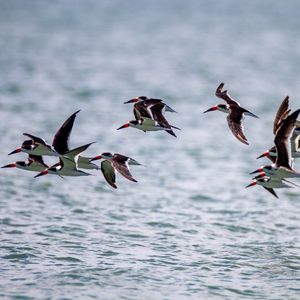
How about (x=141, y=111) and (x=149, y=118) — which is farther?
(x=141, y=111)

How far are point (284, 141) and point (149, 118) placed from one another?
2.85 metres

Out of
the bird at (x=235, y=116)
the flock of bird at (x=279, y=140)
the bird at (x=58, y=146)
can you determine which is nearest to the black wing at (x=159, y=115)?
the bird at (x=235, y=116)

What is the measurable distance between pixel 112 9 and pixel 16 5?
14.1 meters

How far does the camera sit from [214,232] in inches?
1028

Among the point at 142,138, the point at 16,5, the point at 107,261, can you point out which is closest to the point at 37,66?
the point at 142,138

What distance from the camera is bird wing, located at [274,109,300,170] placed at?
19.0 m

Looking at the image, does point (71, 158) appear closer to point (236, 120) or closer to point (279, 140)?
point (236, 120)

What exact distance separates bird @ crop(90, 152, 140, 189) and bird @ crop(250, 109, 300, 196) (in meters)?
2.69

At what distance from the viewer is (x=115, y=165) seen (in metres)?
19.8

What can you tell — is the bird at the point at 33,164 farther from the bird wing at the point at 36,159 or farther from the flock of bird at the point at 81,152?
the flock of bird at the point at 81,152

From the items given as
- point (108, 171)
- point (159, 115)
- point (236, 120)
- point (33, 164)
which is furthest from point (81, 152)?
point (236, 120)

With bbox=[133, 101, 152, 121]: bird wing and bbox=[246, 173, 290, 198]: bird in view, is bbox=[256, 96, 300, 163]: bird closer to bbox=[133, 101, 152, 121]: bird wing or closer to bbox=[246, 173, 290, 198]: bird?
bbox=[246, 173, 290, 198]: bird

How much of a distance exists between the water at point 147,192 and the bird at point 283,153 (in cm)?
259

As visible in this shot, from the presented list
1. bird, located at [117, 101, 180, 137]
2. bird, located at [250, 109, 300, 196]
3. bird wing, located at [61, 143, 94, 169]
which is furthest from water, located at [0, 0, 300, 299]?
bird, located at [117, 101, 180, 137]
